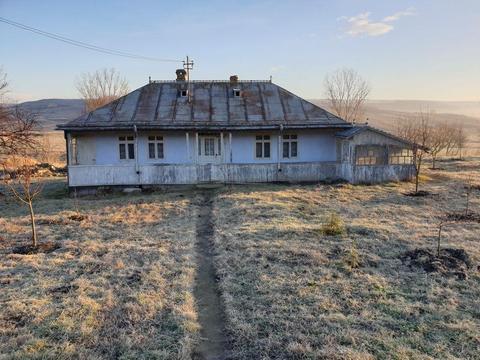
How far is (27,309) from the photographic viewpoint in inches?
286

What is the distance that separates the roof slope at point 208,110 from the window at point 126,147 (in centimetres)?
114

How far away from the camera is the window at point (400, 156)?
21109 mm

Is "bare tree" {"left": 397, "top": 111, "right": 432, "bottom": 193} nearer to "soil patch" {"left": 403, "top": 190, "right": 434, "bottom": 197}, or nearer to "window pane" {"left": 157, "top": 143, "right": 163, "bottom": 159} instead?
"soil patch" {"left": 403, "top": 190, "right": 434, "bottom": 197}

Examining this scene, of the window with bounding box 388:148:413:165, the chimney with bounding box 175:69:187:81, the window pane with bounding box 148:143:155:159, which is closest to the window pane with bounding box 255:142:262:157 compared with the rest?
the window pane with bounding box 148:143:155:159

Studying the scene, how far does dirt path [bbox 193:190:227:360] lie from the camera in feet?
20.2

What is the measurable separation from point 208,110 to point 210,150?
221 centimetres

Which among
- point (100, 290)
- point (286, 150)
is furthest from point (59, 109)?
point (100, 290)

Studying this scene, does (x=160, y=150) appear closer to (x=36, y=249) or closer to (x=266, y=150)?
(x=266, y=150)

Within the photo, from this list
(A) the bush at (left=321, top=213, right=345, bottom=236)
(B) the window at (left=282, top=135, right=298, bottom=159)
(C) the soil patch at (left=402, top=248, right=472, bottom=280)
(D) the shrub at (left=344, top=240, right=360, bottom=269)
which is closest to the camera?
(C) the soil patch at (left=402, top=248, right=472, bottom=280)

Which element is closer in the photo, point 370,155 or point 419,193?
point 419,193

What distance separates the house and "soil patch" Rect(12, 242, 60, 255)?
30.4 ft

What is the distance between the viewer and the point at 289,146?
2230cm

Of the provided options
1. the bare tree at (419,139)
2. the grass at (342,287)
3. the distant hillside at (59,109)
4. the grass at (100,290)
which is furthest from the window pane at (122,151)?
the distant hillside at (59,109)

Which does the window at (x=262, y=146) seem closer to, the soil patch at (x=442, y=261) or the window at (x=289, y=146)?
the window at (x=289, y=146)
